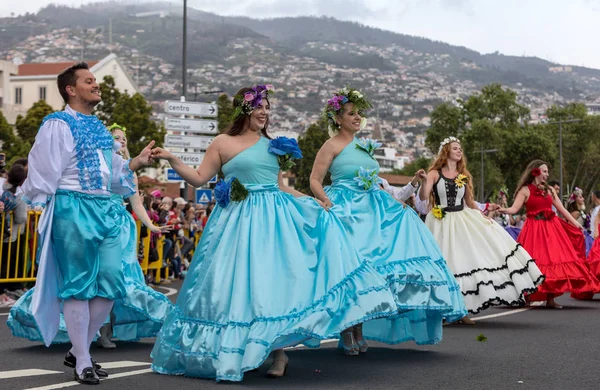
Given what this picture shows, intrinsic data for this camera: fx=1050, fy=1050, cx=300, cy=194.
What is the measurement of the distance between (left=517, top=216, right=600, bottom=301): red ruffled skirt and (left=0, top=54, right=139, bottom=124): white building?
7989 cm

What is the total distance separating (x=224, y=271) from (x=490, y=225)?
5416 millimetres

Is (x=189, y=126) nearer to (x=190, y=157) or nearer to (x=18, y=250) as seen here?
(x=190, y=157)

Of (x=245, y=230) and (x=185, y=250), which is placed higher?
(x=245, y=230)

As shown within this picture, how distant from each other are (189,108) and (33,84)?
81.6 metres

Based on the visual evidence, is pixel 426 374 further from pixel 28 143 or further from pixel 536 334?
pixel 28 143

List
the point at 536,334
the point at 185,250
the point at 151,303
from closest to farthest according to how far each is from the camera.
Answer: the point at 151,303, the point at 536,334, the point at 185,250

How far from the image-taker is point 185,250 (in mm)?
22188

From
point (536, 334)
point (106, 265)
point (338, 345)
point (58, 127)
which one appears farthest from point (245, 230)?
point (536, 334)

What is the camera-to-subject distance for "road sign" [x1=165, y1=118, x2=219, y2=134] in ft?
95.9

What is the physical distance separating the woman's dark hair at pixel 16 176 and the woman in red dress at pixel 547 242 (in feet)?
21.6

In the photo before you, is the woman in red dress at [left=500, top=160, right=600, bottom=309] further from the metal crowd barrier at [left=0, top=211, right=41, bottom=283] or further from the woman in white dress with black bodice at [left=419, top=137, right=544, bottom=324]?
the metal crowd barrier at [left=0, top=211, right=41, bottom=283]

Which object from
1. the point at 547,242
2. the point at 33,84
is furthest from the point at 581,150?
the point at 547,242

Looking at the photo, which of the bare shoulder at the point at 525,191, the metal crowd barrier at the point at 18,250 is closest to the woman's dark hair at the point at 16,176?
the metal crowd barrier at the point at 18,250

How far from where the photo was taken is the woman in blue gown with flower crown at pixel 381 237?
877cm
